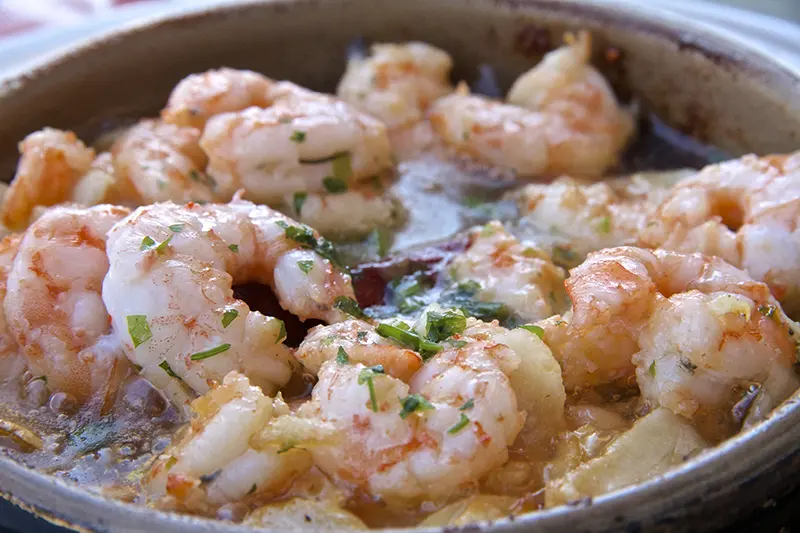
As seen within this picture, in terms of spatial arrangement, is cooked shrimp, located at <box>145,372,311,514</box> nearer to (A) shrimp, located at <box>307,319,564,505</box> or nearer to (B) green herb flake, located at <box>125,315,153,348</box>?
(A) shrimp, located at <box>307,319,564,505</box>

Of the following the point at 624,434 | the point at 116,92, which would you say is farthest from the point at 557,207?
the point at 116,92

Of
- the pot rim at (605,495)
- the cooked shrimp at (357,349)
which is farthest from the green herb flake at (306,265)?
the pot rim at (605,495)

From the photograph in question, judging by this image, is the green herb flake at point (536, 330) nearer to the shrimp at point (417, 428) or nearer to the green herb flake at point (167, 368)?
the shrimp at point (417, 428)

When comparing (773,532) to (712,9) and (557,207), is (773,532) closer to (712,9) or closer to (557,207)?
(557,207)

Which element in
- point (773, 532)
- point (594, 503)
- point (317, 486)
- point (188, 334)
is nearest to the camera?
point (594, 503)

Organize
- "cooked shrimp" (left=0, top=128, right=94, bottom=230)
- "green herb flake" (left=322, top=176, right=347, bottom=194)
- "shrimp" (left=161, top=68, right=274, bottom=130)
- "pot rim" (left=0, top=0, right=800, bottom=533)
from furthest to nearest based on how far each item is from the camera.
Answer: "shrimp" (left=161, top=68, right=274, bottom=130) < "green herb flake" (left=322, top=176, right=347, bottom=194) < "cooked shrimp" (left=0, top=128, right=94, bottom=230) < "pot rim" (left=0, top=0, right=800, bottom=533)

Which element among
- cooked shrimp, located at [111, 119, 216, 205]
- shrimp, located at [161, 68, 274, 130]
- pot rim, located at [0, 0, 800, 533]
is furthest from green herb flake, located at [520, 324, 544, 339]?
shrimp, located at [161, 68, 274, 130]
